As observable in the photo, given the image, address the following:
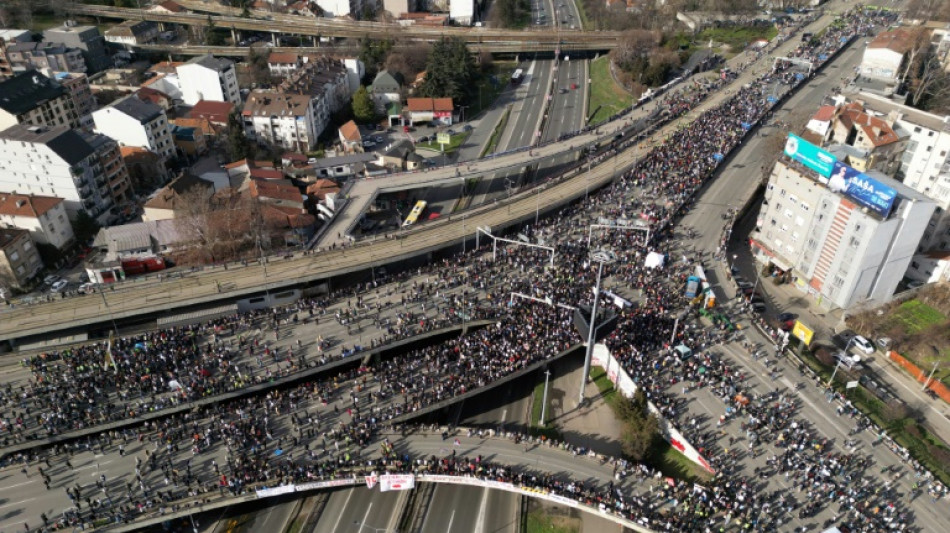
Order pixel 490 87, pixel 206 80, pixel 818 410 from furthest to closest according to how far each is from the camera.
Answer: pixel 490 87 → pixel 206 80 → pixel 818 410

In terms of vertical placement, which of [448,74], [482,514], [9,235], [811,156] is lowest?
[482,514]

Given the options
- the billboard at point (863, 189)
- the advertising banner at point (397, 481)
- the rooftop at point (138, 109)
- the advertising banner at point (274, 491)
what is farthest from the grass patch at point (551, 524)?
the rooftop at point (138, 109)

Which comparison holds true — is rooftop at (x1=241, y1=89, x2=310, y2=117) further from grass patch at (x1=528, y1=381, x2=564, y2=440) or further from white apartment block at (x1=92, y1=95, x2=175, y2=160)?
grass patch at (x1=528, y1=381, x2=564, y2=440)

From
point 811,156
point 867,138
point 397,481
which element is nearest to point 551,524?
point 397,481

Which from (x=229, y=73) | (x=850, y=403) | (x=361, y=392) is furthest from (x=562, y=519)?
(x=229, y=73)

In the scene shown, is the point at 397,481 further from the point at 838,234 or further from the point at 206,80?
the point at 206,80

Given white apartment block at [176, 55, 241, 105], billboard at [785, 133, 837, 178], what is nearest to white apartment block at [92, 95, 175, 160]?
white apartment block at [176, 55, 241, 105]

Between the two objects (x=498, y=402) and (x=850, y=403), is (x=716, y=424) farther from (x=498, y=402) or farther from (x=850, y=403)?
(x=498, y=402)

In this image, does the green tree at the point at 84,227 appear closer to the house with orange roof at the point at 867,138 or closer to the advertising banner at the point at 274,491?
the advertising banner at the point at 274,491
